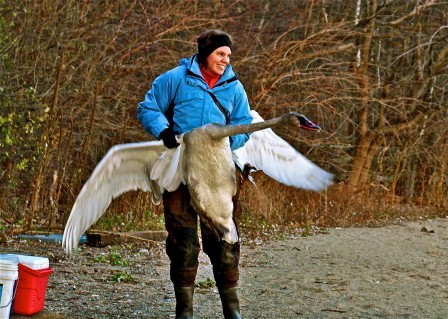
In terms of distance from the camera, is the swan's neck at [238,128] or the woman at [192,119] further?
the woman at [192,119]

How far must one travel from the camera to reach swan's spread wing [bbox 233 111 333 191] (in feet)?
19.5

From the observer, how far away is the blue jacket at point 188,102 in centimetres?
547

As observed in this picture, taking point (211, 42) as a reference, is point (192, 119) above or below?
below

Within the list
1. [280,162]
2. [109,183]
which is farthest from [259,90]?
[109,183]

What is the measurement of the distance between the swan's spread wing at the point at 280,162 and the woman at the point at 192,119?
39cm

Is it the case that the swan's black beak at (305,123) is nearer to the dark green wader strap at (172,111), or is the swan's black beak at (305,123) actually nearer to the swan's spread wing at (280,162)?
the dark green wader strap at (172,111)

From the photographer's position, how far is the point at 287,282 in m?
8.28

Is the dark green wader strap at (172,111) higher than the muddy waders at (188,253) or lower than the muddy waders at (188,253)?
higher

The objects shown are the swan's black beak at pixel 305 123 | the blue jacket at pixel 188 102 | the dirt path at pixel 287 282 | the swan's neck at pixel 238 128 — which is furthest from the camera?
the dirt path at pixel 287 282

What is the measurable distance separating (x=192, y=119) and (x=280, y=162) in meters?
0.88

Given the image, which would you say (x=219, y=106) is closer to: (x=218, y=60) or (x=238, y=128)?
(x=218, y=60)

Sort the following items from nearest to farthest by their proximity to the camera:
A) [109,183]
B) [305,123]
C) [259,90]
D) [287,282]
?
1. [305,123]
2. [109,183]
3. [287,282]
4. [259,90]

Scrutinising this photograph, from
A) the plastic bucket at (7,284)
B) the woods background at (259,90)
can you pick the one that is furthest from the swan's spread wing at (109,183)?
the woods background at (259,90)

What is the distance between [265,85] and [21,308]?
354 inches
